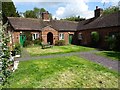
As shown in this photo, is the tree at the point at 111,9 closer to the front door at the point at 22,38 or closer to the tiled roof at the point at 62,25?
the tiled roof at the point at 62,25

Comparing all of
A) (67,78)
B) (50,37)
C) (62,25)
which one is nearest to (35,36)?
(50,37)

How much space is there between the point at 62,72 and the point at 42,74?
144cm

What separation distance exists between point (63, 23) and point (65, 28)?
2.36 m

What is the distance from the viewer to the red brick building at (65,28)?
27.9m

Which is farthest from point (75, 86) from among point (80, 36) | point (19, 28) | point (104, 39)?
point (80, 36)

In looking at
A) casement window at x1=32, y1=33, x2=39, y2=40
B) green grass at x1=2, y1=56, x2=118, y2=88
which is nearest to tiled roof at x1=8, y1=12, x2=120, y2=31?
casement window at x1=32, y1=33, x2=39, y2=40

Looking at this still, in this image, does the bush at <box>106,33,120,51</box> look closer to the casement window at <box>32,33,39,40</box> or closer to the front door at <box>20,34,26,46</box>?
the casement window at <box>32,33,39,40</box>

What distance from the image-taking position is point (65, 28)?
35.4m

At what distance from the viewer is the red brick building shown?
27862mm

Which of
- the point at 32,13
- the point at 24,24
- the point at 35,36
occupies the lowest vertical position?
the point at 35,36

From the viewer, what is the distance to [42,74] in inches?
436

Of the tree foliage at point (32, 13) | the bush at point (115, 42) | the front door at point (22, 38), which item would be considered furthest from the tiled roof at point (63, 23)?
the tree foliage at point (32, 13)

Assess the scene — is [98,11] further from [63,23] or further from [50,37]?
[50,37]

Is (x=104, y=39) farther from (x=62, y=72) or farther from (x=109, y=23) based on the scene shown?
(x=62, y=72)
